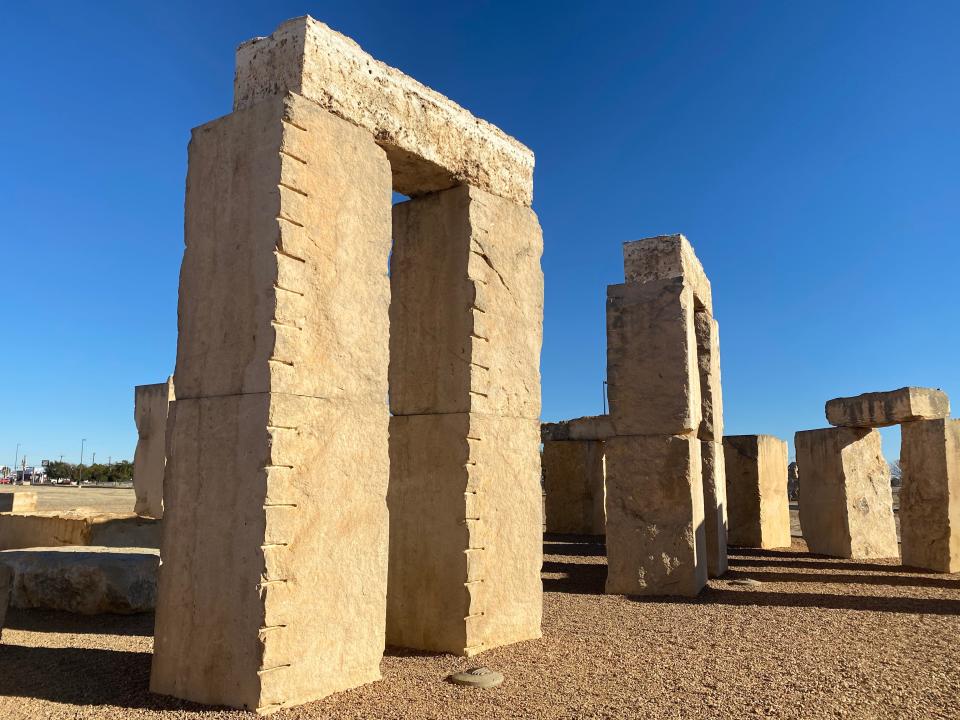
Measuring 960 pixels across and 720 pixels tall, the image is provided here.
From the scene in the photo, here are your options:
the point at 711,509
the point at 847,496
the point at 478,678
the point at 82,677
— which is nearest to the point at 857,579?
the point at 711,509

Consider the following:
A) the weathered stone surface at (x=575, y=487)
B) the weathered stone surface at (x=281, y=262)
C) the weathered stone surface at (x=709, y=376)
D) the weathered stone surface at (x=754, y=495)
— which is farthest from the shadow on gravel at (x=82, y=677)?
the weathered stone surface at (x=575, y=487)

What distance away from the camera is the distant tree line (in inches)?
1951

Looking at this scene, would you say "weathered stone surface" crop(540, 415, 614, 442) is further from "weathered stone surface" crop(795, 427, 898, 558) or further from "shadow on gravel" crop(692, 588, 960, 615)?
"shadow on gravel" crop(692, 588, 960, 615)

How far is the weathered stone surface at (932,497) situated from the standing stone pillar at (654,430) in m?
3.88

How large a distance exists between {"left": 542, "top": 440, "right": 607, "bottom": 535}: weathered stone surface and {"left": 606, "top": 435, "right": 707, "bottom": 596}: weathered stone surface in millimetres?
6661

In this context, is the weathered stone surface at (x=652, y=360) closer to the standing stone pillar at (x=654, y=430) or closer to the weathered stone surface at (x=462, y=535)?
the standing stone pillar at (x=654, y=430)

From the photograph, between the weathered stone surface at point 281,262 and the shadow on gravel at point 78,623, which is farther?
the shadow on gravel at point 78,623

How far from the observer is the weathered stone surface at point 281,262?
3.69m

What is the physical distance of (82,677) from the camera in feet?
13.0

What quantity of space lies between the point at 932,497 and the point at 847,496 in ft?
4.72

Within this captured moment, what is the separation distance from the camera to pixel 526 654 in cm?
469

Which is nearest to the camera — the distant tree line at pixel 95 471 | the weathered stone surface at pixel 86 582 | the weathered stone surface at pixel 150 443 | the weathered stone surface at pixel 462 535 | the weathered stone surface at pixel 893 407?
the weathered stone surface at pixel 462 535

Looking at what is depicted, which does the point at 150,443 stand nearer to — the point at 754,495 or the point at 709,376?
the point at 709,376

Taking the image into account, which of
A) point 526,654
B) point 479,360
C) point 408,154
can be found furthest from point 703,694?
point 408,154
